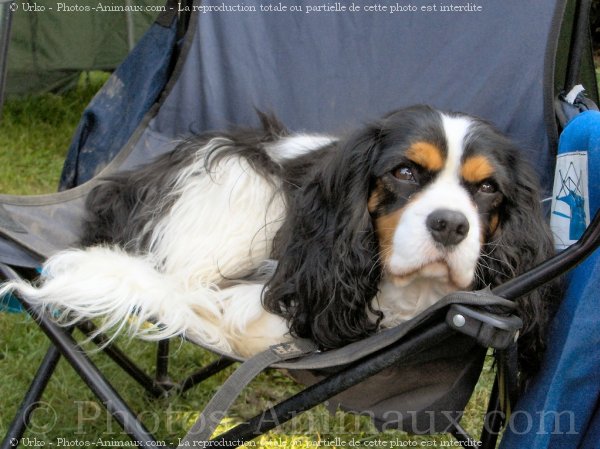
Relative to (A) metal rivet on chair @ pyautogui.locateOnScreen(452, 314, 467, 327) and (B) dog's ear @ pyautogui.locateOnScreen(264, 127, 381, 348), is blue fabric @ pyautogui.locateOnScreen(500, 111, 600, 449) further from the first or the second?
(B) dog's ear @ pyautogui.locateOnScreen(264, 127, 381, 348)

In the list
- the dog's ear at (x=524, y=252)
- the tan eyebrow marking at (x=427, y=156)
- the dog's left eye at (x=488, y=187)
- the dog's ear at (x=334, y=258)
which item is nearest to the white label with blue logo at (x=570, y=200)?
the dog's ear at (x=524, y=252)

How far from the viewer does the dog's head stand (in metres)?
1.67

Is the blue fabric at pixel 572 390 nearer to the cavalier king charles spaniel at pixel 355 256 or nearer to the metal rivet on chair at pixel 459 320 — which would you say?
the cavalier king charles spaniel at pixel 355 256

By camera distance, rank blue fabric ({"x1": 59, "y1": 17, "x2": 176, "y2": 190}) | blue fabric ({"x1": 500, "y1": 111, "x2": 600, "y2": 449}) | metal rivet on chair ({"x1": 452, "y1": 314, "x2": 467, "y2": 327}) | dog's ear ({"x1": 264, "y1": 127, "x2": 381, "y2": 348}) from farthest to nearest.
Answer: blue fabric ({"x1": 59, "y1": 17, "x2": 176, "y2": 190}) < dog's ear ({"x1": 264, "y1": 127, "x2": 381, "y2": 348}) < blue fabric ({"x1": 500, "y1": 111, "x2": 600, "y2": 449}) < metal rivet on chair ({"x1": 452, "y1": 314, "x2": 467, "y2": 327})

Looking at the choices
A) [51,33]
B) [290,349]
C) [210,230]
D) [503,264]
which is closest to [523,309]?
[503,264]

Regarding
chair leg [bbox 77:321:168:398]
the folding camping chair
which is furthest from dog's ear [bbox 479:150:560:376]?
chair leg [bbox 77:321:168:398]

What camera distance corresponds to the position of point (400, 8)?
254 centimetres

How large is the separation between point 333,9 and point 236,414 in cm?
130

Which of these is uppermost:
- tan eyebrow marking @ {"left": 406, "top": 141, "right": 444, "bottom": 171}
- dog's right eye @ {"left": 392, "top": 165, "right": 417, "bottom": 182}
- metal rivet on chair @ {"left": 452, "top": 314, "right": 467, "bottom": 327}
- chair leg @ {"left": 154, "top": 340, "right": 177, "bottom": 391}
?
tan eyebrow marking @ {"left": 406, "top": 141, "right": 444, "bottom": 171}

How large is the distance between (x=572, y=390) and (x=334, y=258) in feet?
1.75

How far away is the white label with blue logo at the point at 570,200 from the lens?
170 cm

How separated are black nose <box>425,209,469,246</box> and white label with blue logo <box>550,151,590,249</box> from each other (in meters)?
0.28

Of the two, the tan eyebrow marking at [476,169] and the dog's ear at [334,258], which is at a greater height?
the tan eyebrow marking at [476,169]

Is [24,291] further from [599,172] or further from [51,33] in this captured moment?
[51,33]
